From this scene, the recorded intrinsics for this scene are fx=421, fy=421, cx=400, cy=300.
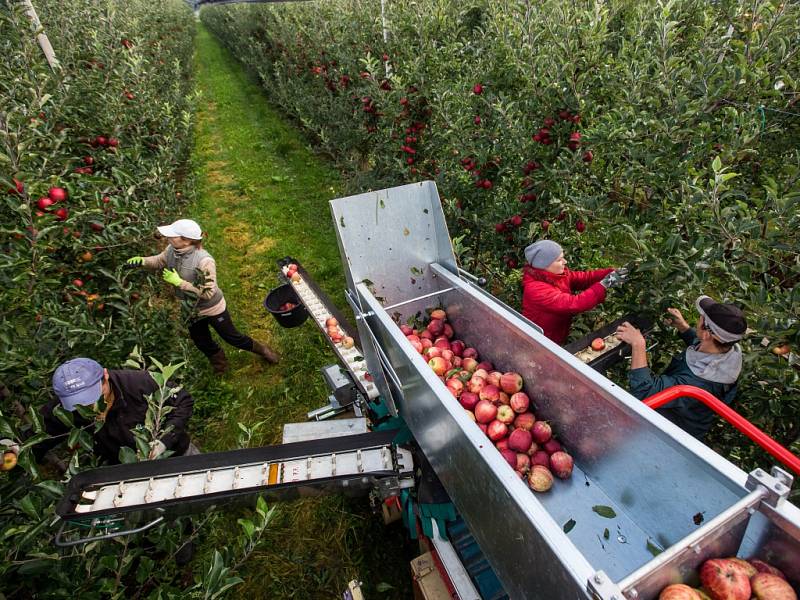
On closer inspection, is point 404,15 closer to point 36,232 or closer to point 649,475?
point 36,232

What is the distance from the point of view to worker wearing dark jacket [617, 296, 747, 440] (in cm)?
208

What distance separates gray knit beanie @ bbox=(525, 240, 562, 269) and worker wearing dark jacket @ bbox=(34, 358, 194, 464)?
96.2 inches

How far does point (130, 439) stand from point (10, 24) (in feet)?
12.9

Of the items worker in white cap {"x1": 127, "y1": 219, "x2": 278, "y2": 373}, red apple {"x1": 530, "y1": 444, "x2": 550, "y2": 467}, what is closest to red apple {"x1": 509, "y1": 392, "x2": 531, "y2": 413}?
red apple {"x1": 530, "y1": 444, "x2": 550, "y2": 467}

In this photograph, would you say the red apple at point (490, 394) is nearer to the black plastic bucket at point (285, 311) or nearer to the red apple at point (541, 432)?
the red apple at point (541, 432)

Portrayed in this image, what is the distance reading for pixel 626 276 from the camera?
8.48 ft

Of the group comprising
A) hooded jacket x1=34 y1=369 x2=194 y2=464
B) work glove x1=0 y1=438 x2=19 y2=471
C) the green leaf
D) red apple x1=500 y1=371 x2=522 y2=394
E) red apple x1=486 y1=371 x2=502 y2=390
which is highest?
work glove x1=0 y1=438 x2=19 y2=471

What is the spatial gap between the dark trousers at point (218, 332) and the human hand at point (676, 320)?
3789 mm

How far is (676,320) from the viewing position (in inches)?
96.3

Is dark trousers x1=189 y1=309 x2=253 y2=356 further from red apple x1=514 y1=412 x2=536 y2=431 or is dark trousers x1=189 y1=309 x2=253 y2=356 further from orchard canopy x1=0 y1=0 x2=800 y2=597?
red apple x1=514 y1=412 x2=536 y2=431

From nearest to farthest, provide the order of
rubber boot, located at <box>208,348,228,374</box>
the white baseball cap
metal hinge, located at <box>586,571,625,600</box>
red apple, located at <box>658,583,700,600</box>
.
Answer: metal hinge, located at <box>586,571,625,600</box>
red apple, located at <box>658,583,700,600</box>
the white baseball cap
rubber boot, located at <box>208,348,228,374</box>

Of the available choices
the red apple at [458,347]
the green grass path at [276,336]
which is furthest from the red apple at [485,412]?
the green grass path at [276,336]

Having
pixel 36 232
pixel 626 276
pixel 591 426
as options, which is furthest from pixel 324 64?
pixel 591 426

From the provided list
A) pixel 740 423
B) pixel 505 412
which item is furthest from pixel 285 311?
pixel 740 423
